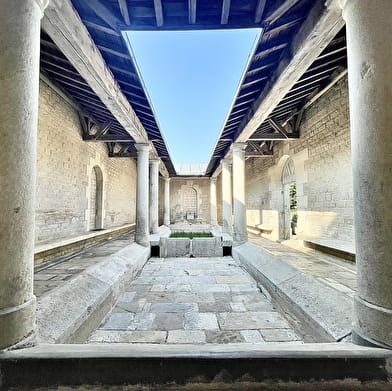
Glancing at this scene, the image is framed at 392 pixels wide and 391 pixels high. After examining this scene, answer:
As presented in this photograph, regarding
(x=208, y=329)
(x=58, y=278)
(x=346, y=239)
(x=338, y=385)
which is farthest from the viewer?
Result: (x=346, y=239)

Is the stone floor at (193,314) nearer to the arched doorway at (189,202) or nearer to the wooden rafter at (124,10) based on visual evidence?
the wooden rafter at (124,10)

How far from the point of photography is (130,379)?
146 centimetres

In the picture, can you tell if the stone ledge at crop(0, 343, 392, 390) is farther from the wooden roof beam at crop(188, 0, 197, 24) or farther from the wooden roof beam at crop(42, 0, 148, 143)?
the wooden roof beam at crop(188, 0, 197, 24)

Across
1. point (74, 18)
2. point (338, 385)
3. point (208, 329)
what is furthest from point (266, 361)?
point (74, 18)

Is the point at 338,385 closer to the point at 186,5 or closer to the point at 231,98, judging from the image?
the point at 186,5

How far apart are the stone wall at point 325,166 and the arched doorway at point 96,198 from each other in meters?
6.31

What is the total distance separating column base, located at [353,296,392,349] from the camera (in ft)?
5.11

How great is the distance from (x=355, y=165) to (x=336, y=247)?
344 centimetres

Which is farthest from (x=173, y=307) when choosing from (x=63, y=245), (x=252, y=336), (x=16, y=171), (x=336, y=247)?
(x=336, y=247)

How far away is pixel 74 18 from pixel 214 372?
11.2ft

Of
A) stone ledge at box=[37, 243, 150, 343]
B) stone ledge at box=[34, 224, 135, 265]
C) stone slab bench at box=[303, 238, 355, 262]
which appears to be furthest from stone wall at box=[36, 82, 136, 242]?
stone slab bench at box=[303, 238, 355, 262]

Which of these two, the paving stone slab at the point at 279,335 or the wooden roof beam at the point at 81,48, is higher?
the wooden roof beam at the point at 81,48

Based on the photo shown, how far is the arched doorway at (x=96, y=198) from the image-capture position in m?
8.40

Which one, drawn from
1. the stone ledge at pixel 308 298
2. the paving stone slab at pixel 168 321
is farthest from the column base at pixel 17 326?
the stone ledge at pixel 308 298
